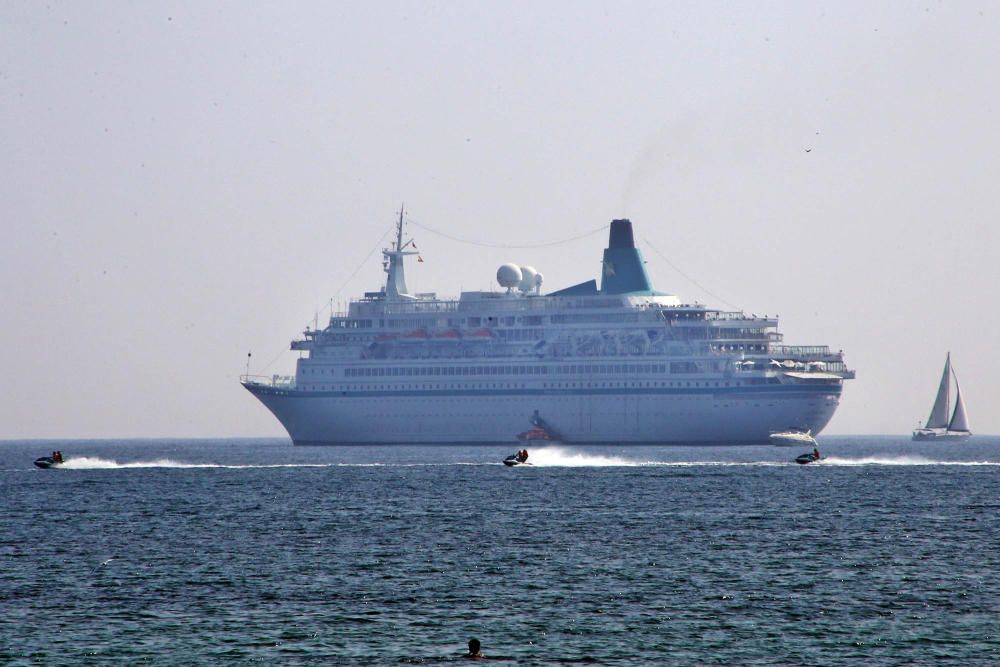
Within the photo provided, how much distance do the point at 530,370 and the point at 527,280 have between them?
48.1 ft

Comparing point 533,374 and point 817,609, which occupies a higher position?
point 533,374

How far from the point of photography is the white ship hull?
144m

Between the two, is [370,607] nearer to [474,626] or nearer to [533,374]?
[474,626]

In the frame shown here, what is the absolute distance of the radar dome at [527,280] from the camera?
542ft

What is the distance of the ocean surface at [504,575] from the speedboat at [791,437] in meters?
52.1

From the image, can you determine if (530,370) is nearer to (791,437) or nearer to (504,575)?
(791,437)

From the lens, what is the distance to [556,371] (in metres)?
152

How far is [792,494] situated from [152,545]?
1505 inches

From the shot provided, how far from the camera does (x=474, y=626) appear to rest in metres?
39.4

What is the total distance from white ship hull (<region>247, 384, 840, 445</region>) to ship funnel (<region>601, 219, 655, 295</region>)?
565 inches

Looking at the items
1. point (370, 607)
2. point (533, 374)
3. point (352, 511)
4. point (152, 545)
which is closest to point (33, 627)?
point (370, 607)

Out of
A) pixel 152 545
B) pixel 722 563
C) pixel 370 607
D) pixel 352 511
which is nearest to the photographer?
pixel 370 607

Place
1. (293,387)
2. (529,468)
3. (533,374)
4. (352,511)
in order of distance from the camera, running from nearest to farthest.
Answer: (352,511) < (529,468) < (533,374) < (293,387)

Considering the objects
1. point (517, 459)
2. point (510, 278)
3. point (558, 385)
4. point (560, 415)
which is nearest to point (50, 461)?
point (517, 459)
